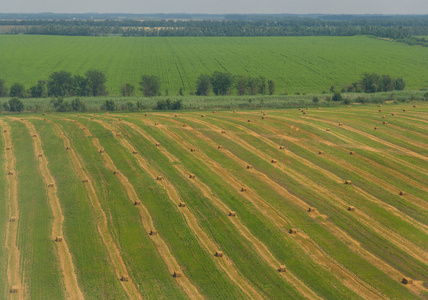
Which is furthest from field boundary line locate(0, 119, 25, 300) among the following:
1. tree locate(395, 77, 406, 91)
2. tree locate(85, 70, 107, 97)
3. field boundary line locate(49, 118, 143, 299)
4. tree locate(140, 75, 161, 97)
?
tree locate(395, 77, 406, 91)

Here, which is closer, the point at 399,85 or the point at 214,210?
the point at 214,210

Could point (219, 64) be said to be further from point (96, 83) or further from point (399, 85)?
point (399, 85)

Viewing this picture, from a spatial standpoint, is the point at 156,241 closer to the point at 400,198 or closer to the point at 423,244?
the point at 423,244

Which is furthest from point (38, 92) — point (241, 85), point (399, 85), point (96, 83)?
point (399, 85)

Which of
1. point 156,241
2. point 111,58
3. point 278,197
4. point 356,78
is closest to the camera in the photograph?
point 156,241

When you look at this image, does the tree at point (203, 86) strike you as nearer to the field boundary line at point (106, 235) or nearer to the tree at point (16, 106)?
→ the tree at point (16, 106)

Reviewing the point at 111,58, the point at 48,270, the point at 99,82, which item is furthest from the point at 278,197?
the point at 111,58

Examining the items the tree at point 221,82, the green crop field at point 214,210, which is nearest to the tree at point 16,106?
the green crop field at point 214,210
